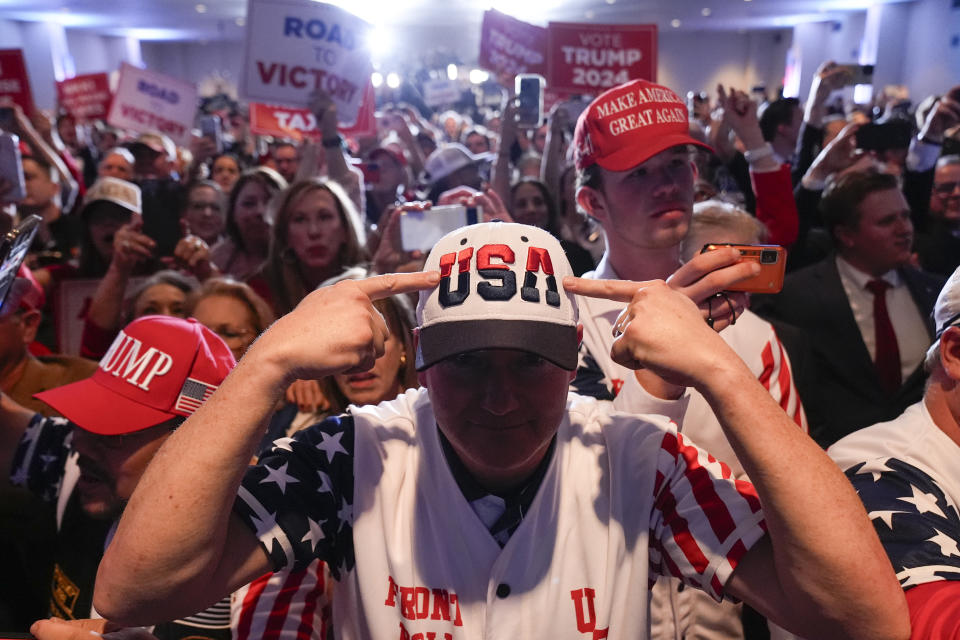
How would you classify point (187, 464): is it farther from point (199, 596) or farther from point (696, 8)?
point (696, 8)

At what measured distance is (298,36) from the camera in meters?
4.80

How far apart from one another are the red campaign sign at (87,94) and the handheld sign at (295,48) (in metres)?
6.58

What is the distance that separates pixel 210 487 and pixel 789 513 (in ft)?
2.93

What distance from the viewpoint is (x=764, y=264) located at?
1559mm

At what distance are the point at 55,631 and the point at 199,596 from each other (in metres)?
0.32

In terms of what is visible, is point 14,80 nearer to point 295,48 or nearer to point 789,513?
point 295,48

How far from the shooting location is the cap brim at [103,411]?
1860 millimetres

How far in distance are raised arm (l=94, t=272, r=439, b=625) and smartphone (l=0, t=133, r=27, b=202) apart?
3313 mm

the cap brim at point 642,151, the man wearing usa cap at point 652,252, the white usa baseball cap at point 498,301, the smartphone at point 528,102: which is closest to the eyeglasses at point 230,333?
the man wearing usa cap at point 652,252

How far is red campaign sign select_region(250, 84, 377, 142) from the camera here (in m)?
6.24

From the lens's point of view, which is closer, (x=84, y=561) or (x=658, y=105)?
(x=84, y=561)

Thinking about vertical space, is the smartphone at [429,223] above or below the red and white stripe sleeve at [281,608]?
above

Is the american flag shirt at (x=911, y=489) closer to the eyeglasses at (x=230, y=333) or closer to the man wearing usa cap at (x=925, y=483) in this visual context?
the man wearing usa cap at (x=925, y=483)

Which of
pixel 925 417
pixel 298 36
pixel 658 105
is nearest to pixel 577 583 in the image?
pixel 925 417
